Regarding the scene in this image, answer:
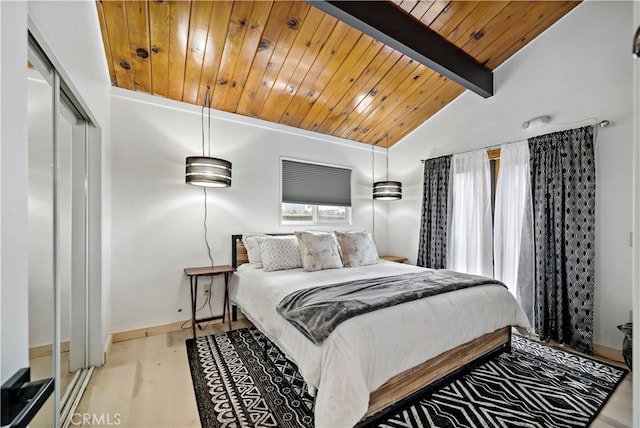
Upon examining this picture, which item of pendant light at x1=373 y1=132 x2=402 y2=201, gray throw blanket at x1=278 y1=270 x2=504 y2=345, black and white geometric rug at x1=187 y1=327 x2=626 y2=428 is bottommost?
black and white geometric rug at x1=187 y1=327 x2=626 y2=428

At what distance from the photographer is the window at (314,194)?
401 cm

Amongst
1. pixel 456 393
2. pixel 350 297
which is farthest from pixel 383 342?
pixel 456 393

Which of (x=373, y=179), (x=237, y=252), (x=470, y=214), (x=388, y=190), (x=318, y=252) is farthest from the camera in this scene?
(x=373, y=179)

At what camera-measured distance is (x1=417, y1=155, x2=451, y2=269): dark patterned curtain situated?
157 inches

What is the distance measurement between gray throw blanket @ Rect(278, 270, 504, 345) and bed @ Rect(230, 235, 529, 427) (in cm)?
5

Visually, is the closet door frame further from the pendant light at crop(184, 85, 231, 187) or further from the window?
the window

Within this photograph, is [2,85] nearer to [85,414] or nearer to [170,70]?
[85,414]

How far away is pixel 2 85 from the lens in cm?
64

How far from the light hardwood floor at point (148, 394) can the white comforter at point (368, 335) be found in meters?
0.70

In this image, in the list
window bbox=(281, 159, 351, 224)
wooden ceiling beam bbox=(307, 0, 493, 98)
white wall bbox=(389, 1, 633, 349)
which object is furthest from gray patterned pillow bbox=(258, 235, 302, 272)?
white wall bbox=(389, 1, 633, 349)

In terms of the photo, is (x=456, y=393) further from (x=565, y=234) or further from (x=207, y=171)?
(x=207, y=171)

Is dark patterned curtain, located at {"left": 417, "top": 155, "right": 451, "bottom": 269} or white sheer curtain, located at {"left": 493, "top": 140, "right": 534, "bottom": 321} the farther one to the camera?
dark patterned curtain, located at {"left": 417, "top": 155, "right": 451, "bottom": 269}

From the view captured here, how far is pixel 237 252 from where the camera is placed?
3.42m

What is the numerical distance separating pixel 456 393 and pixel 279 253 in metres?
2.04
